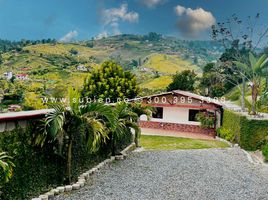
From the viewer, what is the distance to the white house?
34.2m

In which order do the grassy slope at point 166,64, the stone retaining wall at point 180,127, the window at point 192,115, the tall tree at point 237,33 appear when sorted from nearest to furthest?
the stone retaining wall at point 180,127
the window at point 192,115
the tall tree at point 237,33
the grassy slope at point 166,64

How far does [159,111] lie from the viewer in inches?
1452

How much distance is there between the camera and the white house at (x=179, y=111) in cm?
3425

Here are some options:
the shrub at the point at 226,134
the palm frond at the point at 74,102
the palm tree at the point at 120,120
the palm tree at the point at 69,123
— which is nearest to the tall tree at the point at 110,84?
the shrub at the point at 226,134

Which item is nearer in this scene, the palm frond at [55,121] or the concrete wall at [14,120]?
the concrete wall at [14,120]

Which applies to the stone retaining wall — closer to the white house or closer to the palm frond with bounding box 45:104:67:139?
the white house

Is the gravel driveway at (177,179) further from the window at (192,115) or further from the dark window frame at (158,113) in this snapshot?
the dark window frame at (158,113)

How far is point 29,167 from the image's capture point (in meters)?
9.42

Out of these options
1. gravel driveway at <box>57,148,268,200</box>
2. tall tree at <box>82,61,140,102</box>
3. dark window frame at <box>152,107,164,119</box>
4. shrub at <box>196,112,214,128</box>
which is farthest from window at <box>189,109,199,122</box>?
gravel driveway at <box>57,148,268,200</box>

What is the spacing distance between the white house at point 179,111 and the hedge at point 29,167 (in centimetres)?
2332

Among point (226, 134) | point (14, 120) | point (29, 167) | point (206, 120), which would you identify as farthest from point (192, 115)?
point (14, 120)

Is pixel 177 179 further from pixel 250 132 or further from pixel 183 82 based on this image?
pixel 183 82

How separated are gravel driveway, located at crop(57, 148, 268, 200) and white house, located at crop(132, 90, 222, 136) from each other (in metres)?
16.1

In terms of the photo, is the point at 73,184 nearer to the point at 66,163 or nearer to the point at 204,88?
the point at 66,163
